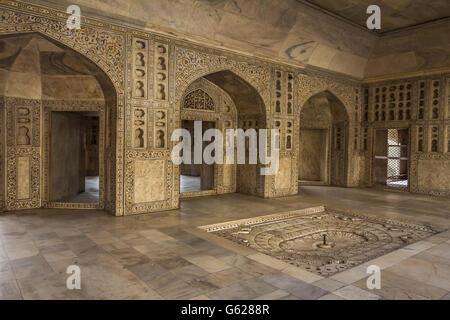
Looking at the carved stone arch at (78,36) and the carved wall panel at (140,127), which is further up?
the carved stone arch at (78,36)

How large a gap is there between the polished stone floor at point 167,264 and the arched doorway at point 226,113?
258 cm

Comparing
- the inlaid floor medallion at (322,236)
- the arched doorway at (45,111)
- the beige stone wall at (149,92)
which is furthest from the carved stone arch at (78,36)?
the inlaid floor medallion at (322,236)

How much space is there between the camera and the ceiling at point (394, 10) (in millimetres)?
6805

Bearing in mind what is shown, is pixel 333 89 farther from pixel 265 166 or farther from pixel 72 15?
pixel 72 15

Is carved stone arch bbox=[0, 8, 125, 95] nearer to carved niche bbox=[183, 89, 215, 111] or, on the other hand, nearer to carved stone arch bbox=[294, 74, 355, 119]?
carved niche bbox=[183, 89, 215, 111]

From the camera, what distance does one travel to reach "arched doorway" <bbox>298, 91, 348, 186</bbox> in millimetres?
10195

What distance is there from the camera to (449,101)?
28.0 ft

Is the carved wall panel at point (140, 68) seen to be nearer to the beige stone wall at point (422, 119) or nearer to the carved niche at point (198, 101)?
the carved niche at point (198, 101)

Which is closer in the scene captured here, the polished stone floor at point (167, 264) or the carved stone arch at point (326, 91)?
the polished stone floor at point (167, 264)

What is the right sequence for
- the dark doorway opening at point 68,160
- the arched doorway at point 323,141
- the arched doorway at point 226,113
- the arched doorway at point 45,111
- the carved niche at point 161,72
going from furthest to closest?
the arched doorway at point 323,141 < the arched doorway at point 226,113 < the dark doorway opening at point 68,160 < the carved niche at point 161,72 < the arched doorway at point 45,111

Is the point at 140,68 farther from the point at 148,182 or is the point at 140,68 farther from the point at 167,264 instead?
the point at 167,264

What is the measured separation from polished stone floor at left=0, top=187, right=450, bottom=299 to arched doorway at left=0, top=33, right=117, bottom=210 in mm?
598

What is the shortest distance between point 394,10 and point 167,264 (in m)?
7.07

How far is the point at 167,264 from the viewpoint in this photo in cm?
363
